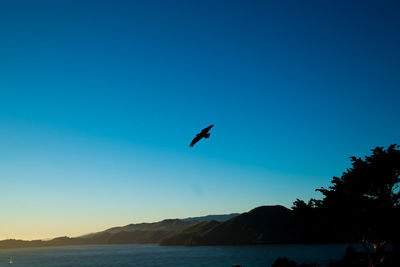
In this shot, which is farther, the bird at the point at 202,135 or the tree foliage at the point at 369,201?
the tree foliage at the point at 369,201

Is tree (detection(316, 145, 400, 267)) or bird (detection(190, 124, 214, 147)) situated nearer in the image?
bird (detection(190, 124, 214, 147))

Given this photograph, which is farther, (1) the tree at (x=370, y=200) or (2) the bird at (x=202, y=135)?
(1) the tree at (x=370, y=200)

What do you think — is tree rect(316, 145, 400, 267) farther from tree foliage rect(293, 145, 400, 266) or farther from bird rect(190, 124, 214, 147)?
bird rect(190, 124, 214, 147)

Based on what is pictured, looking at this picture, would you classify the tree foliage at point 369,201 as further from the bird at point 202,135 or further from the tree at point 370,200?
the bird at point 202,135

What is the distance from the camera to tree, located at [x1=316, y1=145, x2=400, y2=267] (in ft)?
88.0

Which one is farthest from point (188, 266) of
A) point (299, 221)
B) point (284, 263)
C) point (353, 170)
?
point (353, 170)

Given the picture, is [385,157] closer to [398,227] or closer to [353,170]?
[353,170]

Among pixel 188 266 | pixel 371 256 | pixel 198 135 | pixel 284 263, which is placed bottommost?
pixel 188 266

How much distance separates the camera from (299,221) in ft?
109

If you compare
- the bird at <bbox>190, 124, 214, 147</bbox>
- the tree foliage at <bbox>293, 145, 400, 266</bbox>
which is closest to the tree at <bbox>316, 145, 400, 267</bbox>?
the tree foliage at <bbox>293, 145, 400, 266</bbox>

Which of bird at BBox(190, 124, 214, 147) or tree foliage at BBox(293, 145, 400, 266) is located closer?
bird at BBox(190, 124, 214, 147)

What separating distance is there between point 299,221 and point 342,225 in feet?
15.5

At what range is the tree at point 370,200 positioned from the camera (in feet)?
88.0

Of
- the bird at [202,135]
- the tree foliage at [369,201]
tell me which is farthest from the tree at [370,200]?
the bird at [202,135]
